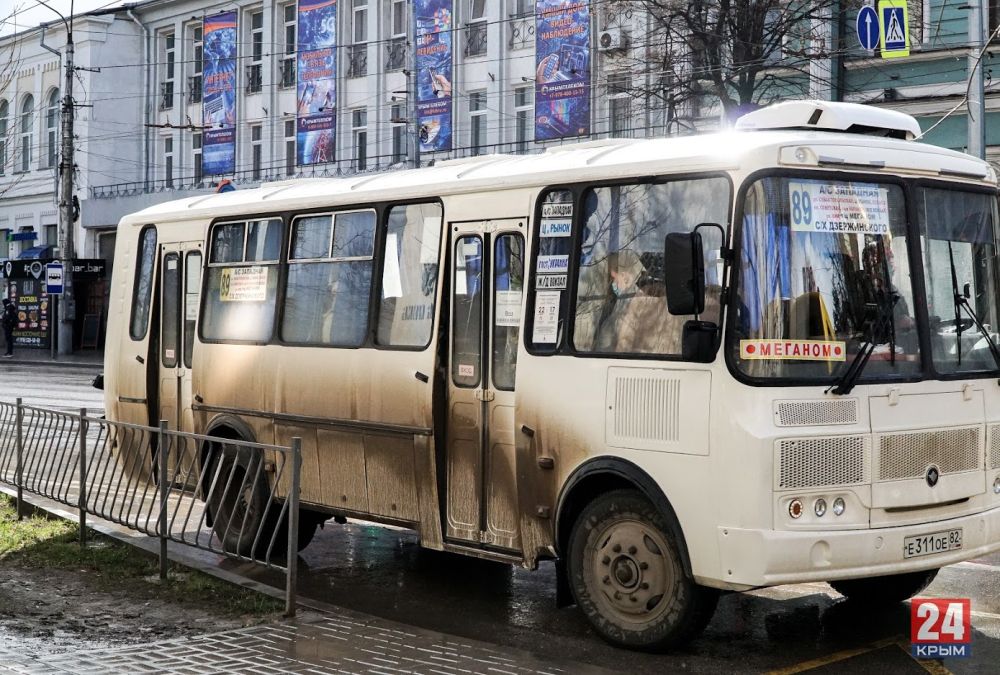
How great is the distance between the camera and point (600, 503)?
8078mm

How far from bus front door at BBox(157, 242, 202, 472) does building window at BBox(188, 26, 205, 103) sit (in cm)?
4018

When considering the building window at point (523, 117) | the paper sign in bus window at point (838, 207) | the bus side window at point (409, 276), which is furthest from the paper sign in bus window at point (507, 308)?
the building window at point (523, 117)

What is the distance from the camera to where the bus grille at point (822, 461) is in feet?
23.8

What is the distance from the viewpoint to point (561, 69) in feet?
120

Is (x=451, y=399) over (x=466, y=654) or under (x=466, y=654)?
over

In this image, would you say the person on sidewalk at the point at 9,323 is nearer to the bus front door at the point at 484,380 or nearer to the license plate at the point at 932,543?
the bus front door at the point at 484,380

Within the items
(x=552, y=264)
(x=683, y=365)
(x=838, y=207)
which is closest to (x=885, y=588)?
(x=683, y=365)

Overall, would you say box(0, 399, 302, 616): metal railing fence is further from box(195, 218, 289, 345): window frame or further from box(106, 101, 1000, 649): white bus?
box(195, 218, 289, 345): window frame

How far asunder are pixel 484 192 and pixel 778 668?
3.41 m

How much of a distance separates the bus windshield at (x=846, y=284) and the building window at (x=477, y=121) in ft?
104

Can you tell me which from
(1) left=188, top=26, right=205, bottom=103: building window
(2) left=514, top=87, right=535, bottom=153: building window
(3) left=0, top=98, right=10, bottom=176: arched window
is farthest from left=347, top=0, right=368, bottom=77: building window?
(3) left=0, top=98, right=10, bottom=176: arched window

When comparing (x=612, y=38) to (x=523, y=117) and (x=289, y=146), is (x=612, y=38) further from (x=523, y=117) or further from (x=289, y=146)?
(x=289, y=146)

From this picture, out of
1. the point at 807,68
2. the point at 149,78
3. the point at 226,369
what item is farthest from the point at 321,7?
the point at 226,369

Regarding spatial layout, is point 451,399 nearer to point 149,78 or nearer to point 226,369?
point 226,369
